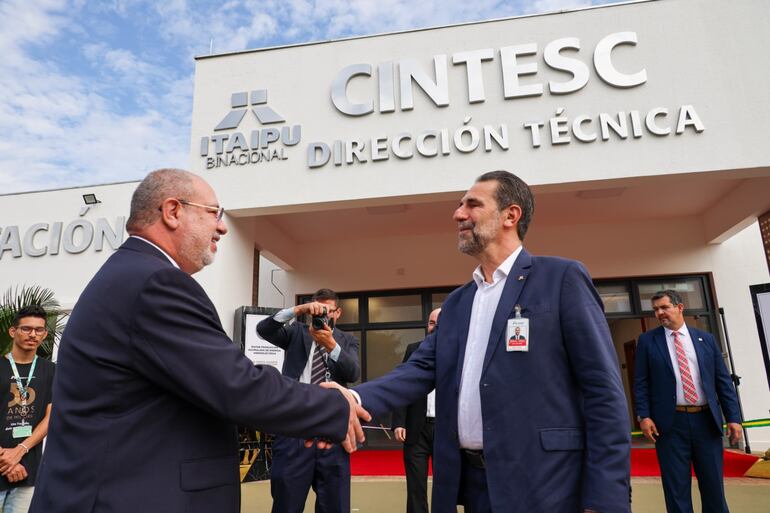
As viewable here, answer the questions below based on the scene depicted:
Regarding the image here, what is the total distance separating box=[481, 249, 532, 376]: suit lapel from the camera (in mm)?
1769

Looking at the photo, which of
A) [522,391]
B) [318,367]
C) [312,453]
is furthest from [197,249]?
[318,367]

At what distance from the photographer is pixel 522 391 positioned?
65.7 inches

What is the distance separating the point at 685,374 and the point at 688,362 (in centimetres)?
11

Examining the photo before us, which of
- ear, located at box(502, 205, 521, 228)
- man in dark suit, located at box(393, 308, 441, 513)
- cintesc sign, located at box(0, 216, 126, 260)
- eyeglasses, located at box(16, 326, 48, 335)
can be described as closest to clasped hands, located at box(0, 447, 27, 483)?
eyeglasses, located at box(16, 326, 48, 335)

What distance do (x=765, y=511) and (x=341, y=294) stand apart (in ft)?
22.8

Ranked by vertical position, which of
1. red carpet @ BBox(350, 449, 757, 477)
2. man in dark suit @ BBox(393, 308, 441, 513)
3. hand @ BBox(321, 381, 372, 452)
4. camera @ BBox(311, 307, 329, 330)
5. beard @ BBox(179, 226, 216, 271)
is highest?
beard @ BBox(179, 226, 216, 271)

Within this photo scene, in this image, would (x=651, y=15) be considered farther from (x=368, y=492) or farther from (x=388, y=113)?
(x=368, y=492)

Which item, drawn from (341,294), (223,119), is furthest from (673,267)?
(223,119)

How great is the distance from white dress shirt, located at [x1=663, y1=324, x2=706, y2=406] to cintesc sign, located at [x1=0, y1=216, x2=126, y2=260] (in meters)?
7.42

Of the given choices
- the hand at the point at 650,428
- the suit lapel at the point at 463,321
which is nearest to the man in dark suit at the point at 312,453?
the suit lapel at the point at 463,321

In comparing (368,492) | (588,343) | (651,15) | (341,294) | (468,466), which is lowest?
(368,492)

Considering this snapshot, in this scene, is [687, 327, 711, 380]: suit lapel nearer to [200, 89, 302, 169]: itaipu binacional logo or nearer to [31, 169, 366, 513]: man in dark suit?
[31, 169, 366, 513]: man in dark suit

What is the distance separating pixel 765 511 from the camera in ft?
14.4

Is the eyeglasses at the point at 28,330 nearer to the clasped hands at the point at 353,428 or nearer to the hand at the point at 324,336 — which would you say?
the hand at the point at 324,336
